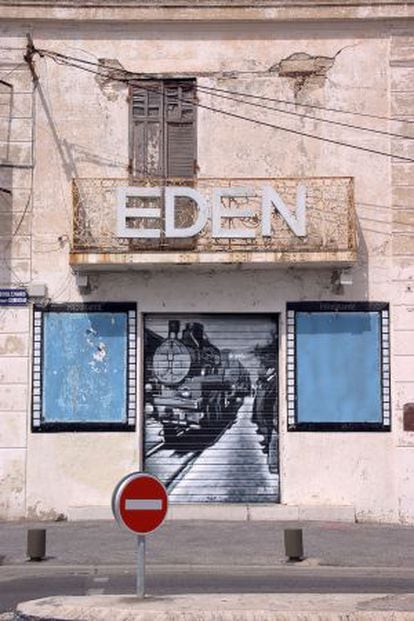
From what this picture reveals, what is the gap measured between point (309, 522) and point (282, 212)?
4531 mm

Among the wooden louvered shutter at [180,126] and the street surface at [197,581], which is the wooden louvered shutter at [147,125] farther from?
the street surface at [197,581]

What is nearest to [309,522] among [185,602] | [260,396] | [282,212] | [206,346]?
[260,396]

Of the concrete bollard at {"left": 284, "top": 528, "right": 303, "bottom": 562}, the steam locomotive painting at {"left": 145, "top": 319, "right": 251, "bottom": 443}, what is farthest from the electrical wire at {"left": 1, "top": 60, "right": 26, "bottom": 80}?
the concrete bollard at {"left": 284, "top": 528, "right": 303, "bottom": 562}

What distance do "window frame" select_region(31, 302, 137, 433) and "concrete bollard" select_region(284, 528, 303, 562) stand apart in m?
4.15

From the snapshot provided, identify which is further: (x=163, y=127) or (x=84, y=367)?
(x=163, y=127)

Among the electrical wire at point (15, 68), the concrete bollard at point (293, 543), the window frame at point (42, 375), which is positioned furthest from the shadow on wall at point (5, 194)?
the concrete bollard at point (293, 543)

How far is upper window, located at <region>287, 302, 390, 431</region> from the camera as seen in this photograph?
15.4 metres

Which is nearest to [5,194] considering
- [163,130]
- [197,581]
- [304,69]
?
[163,130]

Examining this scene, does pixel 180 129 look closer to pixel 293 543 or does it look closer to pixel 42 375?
pixel 42 375

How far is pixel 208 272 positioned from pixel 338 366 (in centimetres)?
243

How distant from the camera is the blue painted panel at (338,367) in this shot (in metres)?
15.5

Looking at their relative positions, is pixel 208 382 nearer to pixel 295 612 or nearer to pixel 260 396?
pixel 260 396

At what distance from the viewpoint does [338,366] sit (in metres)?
15.5

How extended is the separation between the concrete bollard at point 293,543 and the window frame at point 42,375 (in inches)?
163
